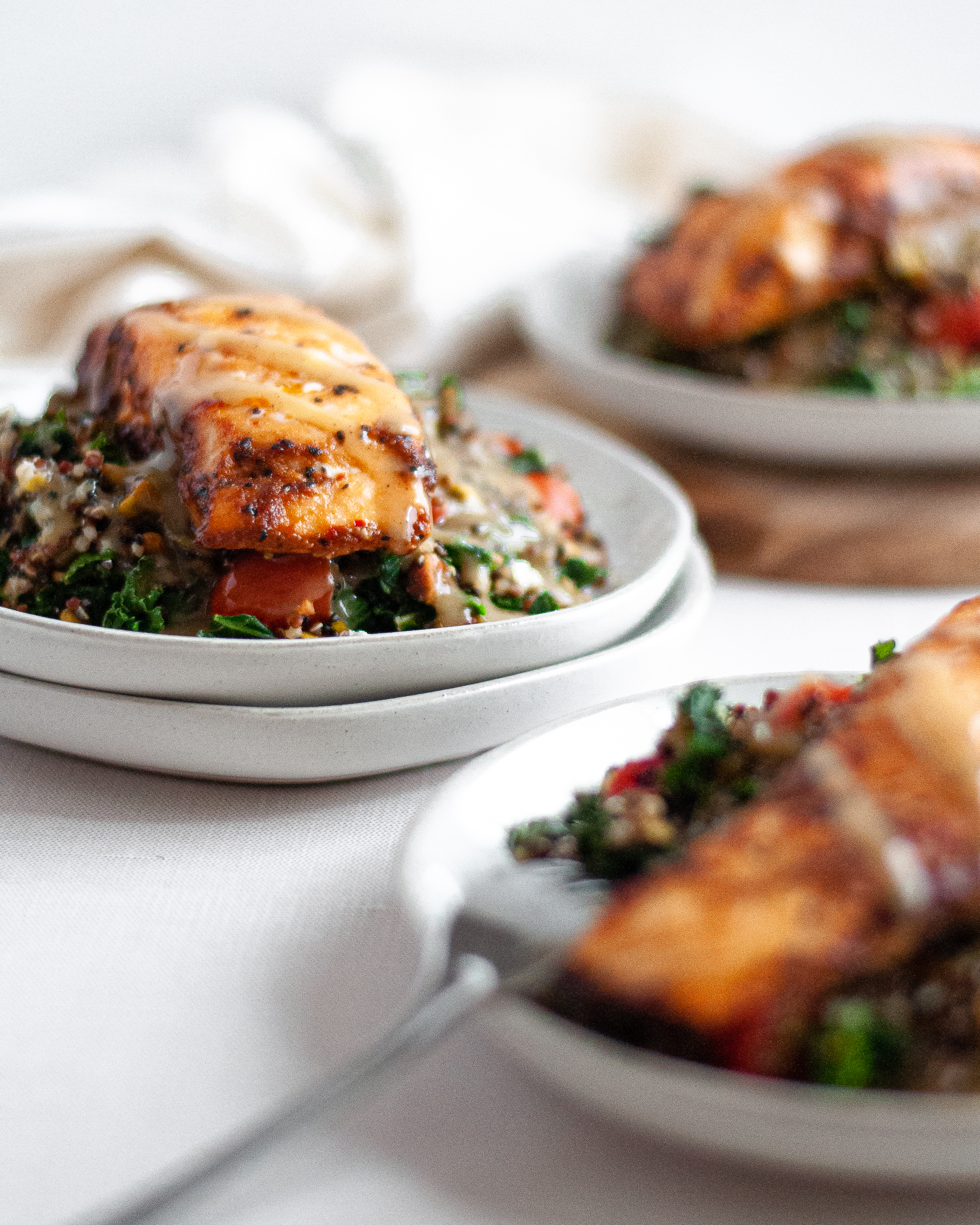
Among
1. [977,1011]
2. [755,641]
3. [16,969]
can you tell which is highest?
[977,1011]

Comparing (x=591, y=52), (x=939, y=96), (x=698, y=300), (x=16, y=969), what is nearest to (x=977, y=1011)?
(x=16, y=969)

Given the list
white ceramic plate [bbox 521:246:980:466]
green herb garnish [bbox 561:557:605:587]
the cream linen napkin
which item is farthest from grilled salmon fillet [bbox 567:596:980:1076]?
the cream linen napkin

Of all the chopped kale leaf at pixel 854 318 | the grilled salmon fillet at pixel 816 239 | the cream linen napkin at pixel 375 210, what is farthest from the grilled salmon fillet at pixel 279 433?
the chopped kale leaf at pixel 854 318

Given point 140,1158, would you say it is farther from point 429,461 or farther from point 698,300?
point 698,300

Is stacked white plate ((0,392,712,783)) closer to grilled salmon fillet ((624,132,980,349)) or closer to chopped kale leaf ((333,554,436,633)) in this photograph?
chopped kale leaf ((333,554,436,633))

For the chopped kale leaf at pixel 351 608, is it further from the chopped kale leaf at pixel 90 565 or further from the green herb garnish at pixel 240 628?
the chopped kale leaf at pixel 90 565

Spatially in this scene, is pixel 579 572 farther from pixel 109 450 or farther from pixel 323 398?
pixel 109 450

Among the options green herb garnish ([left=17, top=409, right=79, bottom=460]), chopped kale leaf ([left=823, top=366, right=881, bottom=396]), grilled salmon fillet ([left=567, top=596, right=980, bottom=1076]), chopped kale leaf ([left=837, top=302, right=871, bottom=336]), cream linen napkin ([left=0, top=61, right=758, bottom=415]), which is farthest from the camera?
cream linen napkin ([left=0, top=61, right=758, bottom=415])
